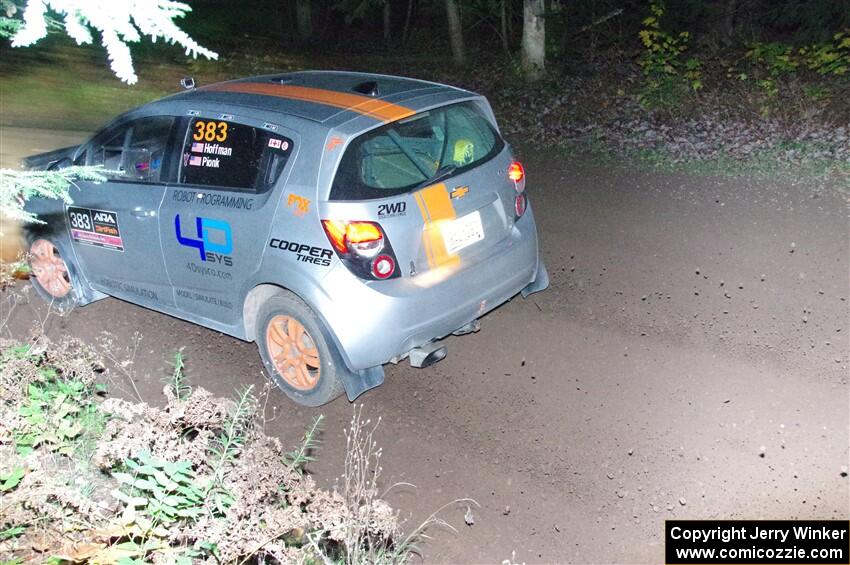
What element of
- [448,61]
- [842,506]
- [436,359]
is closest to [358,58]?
[448,61]

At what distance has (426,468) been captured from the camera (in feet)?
16.2

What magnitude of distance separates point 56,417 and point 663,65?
10.4 metres

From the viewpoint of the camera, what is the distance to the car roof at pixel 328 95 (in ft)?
17.1

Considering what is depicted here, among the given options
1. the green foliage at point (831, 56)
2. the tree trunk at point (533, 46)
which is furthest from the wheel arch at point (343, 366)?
the tree trunk at point (533, 46)

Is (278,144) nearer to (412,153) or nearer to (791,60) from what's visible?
(412,153)

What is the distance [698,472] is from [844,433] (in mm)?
956

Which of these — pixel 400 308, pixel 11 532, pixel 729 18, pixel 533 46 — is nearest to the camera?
pixel 11 532

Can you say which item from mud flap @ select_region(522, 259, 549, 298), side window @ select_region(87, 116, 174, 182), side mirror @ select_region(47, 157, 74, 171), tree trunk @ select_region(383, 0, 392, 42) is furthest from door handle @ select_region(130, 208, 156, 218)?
tree trunk @ select_region(383, 0, 392, 42)

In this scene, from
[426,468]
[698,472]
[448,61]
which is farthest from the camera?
[448,61]

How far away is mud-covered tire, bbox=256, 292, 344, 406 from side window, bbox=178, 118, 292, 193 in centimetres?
81

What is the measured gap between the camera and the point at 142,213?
5.98m

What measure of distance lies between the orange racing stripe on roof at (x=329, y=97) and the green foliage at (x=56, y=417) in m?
2.37

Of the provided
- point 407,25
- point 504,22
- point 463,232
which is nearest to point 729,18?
point 504,22

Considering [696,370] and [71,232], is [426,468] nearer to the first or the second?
[696,370]
